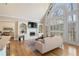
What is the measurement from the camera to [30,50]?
241 cm

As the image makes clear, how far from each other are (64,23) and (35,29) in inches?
24.8

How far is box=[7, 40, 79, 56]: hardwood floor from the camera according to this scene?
2354mm

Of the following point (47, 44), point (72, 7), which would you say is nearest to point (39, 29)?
point (47, 44)

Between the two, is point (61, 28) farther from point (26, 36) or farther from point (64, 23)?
point (26, 36)

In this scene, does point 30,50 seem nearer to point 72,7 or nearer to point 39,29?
point 39,29

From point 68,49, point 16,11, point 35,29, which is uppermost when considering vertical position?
point 16,11

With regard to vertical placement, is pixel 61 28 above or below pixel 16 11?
below

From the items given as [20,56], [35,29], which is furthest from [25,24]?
[20,56]

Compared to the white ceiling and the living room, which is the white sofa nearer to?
the living room

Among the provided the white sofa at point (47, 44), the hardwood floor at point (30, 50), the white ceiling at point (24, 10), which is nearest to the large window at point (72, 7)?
the white ceiling at point (24, 10)

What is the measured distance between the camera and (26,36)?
252 centimetres

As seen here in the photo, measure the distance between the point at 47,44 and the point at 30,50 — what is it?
39 cm

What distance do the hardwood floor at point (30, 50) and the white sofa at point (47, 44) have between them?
0.08 m

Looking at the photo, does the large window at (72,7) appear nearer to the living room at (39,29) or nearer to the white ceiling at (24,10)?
the living room at (39,29)
